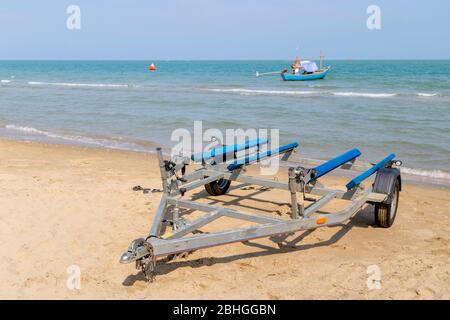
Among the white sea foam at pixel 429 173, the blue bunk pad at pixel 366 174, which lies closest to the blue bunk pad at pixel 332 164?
the blue bunk pad at pixel 366 174

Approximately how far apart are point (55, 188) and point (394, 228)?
5406mm

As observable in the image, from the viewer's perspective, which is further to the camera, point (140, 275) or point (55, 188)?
point (55, 188)

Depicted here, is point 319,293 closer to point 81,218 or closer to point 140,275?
point 140,275

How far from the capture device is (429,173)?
9.64m

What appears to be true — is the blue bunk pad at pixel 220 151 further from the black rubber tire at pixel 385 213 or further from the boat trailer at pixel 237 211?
the black rubber tire at pixel 385 213

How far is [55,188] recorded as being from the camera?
7.72 meters

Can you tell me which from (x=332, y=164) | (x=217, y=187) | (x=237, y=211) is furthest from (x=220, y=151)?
(x=237, y=211)

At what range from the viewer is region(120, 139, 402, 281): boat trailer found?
4.32 metres

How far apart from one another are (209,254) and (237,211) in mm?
599

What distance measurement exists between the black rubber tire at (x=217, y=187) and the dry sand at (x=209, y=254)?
0.45 feet

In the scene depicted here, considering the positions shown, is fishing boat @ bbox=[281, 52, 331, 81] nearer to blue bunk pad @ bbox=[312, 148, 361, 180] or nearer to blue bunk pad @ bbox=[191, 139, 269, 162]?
blue bunk pad @ bbox=[191, 139, 269, 162]

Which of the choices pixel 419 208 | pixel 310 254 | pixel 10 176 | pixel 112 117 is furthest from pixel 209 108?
pixel 310 254

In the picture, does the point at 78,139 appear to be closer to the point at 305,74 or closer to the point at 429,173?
the point at 429,173

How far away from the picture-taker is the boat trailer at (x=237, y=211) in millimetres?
4316
